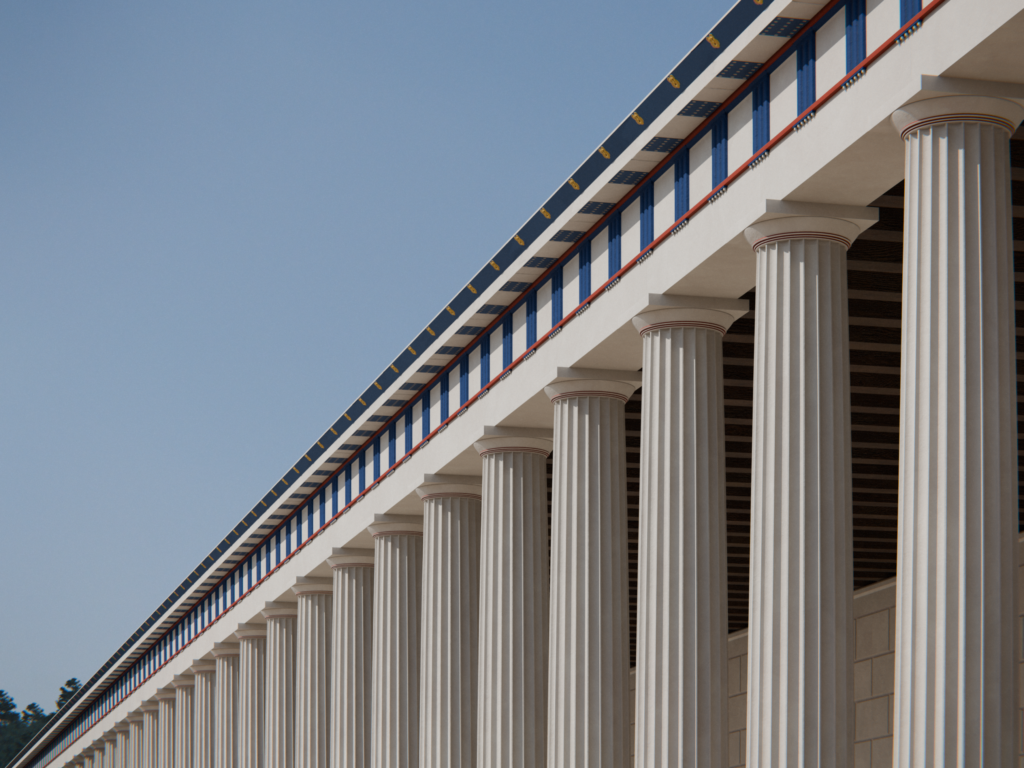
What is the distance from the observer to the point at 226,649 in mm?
102125

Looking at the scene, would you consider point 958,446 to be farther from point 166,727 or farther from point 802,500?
point 166,727

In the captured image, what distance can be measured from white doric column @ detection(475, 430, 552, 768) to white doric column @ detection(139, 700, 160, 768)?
263 feet

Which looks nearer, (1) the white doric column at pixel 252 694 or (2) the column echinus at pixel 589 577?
(2) the column echinus at pixel 589 577

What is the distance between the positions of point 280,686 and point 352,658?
46.2 ft

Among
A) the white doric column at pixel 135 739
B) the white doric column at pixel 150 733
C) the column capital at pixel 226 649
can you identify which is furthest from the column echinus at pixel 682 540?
the white doric column at pixel 135 739

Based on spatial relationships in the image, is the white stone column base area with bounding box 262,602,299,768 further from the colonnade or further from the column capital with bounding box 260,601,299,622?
the colonnade

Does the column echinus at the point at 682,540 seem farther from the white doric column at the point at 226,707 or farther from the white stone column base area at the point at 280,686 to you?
the white doric column at the point at 226,707

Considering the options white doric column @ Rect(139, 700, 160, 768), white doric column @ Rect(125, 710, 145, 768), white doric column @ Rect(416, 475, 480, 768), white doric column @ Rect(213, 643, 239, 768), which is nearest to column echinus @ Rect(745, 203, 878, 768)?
white doric column @ Rect(416, 475, 480, 768)

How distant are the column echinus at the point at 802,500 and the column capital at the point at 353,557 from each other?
135 ft

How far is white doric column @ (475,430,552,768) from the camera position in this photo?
52094 mm

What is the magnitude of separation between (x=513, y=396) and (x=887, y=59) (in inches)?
947

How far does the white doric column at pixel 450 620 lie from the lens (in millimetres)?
59062

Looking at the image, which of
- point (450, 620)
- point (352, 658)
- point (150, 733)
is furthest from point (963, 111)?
point (150, 733)

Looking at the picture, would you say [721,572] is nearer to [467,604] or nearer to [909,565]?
[909,565]
